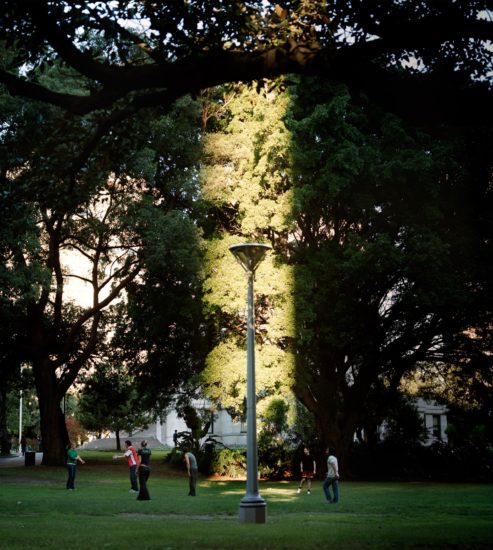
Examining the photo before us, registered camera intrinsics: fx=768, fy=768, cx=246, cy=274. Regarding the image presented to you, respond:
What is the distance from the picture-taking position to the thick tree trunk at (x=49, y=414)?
37.1 metres

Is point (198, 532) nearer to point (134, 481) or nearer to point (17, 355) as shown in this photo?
point (134, 481)

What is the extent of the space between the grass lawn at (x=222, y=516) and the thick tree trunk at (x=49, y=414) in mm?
2886

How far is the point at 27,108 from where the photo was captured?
27281 millimetres

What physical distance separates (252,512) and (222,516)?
301cm

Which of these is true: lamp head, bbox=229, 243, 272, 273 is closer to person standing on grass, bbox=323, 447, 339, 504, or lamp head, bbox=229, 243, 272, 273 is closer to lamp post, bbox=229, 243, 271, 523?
lamp post, bbox=229, 243, 271, 523

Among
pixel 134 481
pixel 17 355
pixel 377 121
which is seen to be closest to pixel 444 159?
pixel 377 121

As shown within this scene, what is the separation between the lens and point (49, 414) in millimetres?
37281

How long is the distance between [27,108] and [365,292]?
577 inches

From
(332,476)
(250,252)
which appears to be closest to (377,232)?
(332,476)

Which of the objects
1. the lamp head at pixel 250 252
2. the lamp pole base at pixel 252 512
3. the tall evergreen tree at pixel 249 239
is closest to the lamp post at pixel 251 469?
the lamp pole base at pixel 252 512

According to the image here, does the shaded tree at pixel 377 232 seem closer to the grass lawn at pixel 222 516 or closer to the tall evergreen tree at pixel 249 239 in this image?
the tall evergreen tree at pixel 249 239

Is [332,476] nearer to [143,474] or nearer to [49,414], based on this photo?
[143,474]

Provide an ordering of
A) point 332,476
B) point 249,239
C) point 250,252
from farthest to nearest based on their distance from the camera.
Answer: point 249,239 → point 332,476 → point 250,252

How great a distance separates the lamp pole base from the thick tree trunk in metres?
24.4
